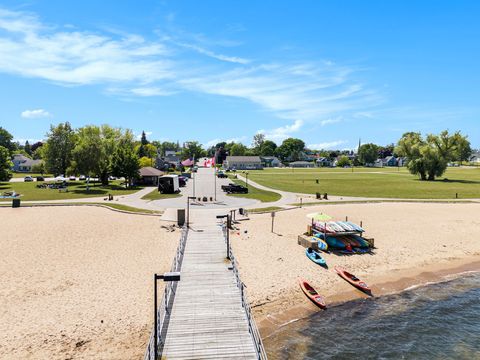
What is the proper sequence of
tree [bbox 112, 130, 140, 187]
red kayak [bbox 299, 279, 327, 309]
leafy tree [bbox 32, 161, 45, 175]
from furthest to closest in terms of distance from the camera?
leafy tree [bbox 32, 161, 45, 175] → tree [bbox 112, 130, 140, 187] → red kayak [bbox 299, 279, 327, 309]

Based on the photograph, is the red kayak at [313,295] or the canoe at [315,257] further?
the canoe at [315,257]

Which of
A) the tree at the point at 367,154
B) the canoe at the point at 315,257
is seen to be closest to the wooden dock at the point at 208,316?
the canoe at the point at 315,257

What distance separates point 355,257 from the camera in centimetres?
2461

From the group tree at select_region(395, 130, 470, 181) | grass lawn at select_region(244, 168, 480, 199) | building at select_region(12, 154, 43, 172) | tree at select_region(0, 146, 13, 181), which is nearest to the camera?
grass lawn at select_region(244, 168, 480, 199)

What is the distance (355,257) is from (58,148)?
63.1 m

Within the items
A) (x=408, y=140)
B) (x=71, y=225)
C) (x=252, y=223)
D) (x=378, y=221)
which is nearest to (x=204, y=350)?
(x=252, y=223)

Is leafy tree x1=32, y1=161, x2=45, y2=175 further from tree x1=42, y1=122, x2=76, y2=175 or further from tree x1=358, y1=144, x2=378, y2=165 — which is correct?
tree x1=358, y1=144, x2=378, y2=165

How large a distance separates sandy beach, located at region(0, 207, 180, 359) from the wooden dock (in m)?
1.55

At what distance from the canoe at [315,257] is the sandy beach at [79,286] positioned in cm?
990

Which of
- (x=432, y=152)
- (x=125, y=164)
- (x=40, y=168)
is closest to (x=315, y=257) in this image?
(x=125, y=164)

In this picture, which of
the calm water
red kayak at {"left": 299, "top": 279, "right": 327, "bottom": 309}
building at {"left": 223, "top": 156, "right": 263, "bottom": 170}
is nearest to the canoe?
red kayak at {"left": 299, "top": 279, "right": 327, "bottom": 309}

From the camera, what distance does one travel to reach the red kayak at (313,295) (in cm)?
1747

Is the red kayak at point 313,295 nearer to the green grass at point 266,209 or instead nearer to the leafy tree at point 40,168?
the green grass at point 266,209

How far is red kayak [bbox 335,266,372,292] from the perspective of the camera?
1944cm
